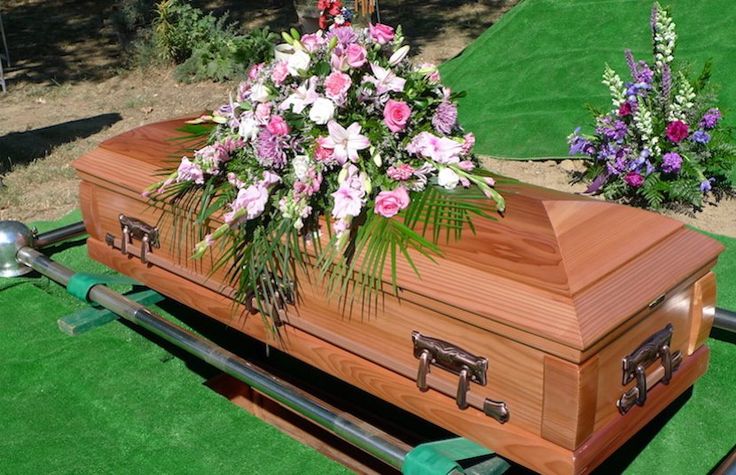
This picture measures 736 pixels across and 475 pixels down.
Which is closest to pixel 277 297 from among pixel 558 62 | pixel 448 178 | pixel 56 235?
pixel 448 178

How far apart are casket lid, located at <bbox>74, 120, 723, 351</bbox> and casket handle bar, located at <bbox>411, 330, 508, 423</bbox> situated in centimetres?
10

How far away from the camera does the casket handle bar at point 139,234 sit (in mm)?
2994

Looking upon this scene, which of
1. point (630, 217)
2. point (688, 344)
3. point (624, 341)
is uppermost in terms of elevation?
point (630, 217)

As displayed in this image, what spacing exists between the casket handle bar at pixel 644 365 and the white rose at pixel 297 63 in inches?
48.5

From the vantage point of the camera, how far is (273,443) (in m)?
2.81

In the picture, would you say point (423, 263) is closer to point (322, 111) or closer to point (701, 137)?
point (322, 111)

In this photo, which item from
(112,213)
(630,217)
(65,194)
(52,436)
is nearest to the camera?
(630,217)

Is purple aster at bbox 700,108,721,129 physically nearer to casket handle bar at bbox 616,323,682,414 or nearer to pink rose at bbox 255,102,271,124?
casket handle bar at bbox 616,323,682,414

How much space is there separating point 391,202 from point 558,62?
169 inches

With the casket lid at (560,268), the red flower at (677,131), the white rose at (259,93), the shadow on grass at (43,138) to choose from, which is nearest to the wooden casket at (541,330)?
the casket lid at (560,268)

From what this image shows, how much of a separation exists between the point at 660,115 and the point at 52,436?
3490 millimetres

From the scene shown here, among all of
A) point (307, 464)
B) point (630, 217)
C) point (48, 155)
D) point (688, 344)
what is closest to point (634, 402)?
point (688, 344)

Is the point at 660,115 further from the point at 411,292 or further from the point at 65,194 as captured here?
the point at 65,194

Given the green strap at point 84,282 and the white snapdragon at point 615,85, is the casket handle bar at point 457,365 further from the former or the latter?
the white snapdragon at point 615,85
